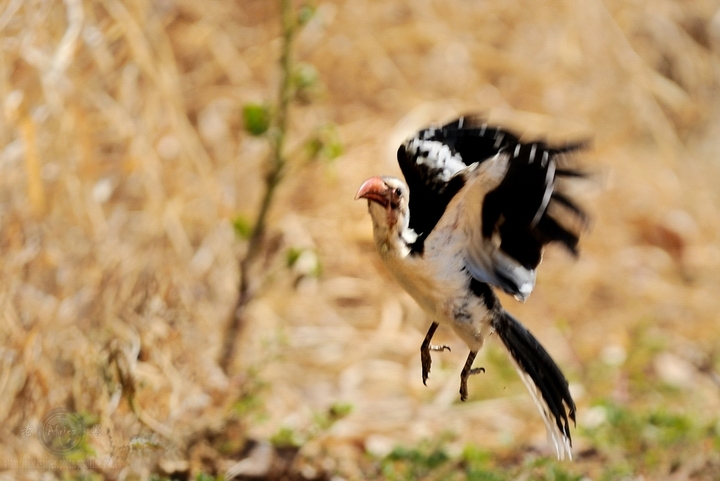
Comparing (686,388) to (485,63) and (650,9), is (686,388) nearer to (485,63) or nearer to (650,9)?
(485,63)

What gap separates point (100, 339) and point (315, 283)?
164 centimetres

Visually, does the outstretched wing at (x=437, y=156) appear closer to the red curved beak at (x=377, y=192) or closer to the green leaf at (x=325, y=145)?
the red curved beak at (x=377, y=192)

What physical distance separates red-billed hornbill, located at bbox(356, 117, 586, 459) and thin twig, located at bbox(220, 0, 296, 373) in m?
0.68

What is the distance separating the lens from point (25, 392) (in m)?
2.39

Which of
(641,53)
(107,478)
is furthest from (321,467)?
(641,53)

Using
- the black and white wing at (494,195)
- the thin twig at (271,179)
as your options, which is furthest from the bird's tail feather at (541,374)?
the thin twig at (271,179)

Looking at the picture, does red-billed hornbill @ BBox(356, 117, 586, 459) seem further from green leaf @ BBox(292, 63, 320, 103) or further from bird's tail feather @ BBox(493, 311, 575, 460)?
green leaf @ BBox(292, 63, 320, 103)

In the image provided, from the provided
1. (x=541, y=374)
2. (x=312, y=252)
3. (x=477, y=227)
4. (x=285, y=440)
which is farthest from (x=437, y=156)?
(x=285, y=440)

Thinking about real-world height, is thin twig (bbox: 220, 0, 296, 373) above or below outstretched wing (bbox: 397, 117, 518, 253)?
below

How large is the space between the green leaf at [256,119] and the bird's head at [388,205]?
88cm

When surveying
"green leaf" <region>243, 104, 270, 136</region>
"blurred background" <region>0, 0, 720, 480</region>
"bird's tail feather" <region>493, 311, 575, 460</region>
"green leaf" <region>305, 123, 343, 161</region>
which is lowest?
"blurred background" <region>0, 0, 720, 480</region>

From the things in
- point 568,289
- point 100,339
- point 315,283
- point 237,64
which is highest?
point 100,339

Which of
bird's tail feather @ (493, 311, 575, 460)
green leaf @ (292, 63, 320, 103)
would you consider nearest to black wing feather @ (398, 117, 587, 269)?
bird's tail feather @ (493, 311, 575, 460)

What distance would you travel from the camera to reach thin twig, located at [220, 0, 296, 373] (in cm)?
265
